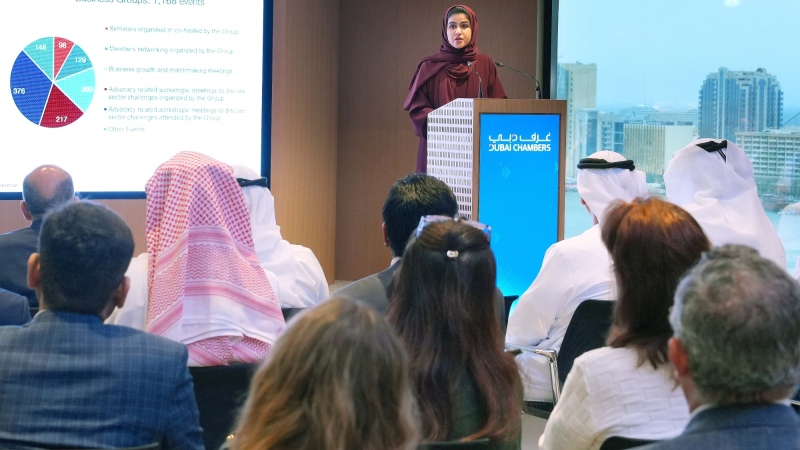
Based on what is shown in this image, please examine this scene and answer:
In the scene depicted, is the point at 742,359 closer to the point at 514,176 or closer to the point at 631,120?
the point at 514,176

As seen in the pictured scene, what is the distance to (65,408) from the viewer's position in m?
1.74

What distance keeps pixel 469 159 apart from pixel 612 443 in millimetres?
2875

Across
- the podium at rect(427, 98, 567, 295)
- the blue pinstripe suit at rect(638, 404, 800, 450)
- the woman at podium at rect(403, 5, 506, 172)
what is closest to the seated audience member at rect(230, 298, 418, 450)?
the blue pinstripe suit at rect(638, 404, 800, 450)

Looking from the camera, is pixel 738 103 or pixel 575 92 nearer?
pixel 738 103

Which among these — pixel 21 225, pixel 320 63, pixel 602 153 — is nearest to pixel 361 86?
pixel 320 63

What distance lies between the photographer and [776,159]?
5688 millimetres

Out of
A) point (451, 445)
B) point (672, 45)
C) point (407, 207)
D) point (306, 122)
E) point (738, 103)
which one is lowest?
point (451, 445)

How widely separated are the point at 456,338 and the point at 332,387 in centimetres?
80

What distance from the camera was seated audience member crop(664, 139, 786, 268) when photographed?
12.2ft

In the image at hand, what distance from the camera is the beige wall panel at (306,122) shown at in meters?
6.20

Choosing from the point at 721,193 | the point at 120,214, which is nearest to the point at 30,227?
the point at 120,214

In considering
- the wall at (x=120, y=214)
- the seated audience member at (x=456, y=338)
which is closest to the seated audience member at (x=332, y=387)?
the seated audience member at (x=456, y=338)

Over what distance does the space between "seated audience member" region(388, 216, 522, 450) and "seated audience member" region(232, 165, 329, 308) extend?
1.21m

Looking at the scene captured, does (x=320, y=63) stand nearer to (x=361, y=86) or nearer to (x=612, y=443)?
(x=361, y=86)
